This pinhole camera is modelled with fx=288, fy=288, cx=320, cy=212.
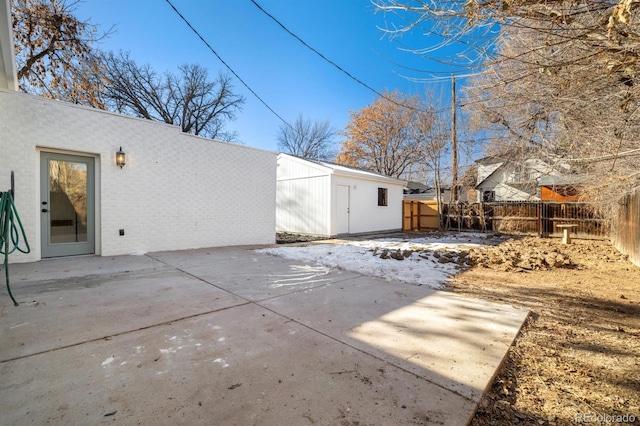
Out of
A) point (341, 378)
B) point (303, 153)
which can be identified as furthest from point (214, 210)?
point (303, 153)

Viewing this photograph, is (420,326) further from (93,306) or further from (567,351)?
(93,306)

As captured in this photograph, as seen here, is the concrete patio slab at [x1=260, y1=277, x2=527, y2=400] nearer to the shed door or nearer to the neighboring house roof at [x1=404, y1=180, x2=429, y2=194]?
the shed door

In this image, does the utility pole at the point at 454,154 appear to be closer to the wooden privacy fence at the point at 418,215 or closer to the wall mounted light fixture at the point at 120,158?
the wooden privacy fence at the point at 418,215

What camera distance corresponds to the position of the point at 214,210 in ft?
26.3

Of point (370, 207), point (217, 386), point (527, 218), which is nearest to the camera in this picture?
point (217, 386)

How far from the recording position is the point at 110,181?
20.6 feet

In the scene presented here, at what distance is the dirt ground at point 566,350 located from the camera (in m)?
1.67

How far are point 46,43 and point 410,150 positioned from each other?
21.8 meters

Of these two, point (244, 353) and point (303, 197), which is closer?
point (244, 353)

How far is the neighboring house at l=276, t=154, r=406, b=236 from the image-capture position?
11297 millimetres

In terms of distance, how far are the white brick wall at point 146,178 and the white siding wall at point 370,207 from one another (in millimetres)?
3843

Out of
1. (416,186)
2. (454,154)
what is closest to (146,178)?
(454,154)

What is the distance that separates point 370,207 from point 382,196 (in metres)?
1.16

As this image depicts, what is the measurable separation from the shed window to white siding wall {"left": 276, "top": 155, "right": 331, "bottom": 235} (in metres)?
3.42
